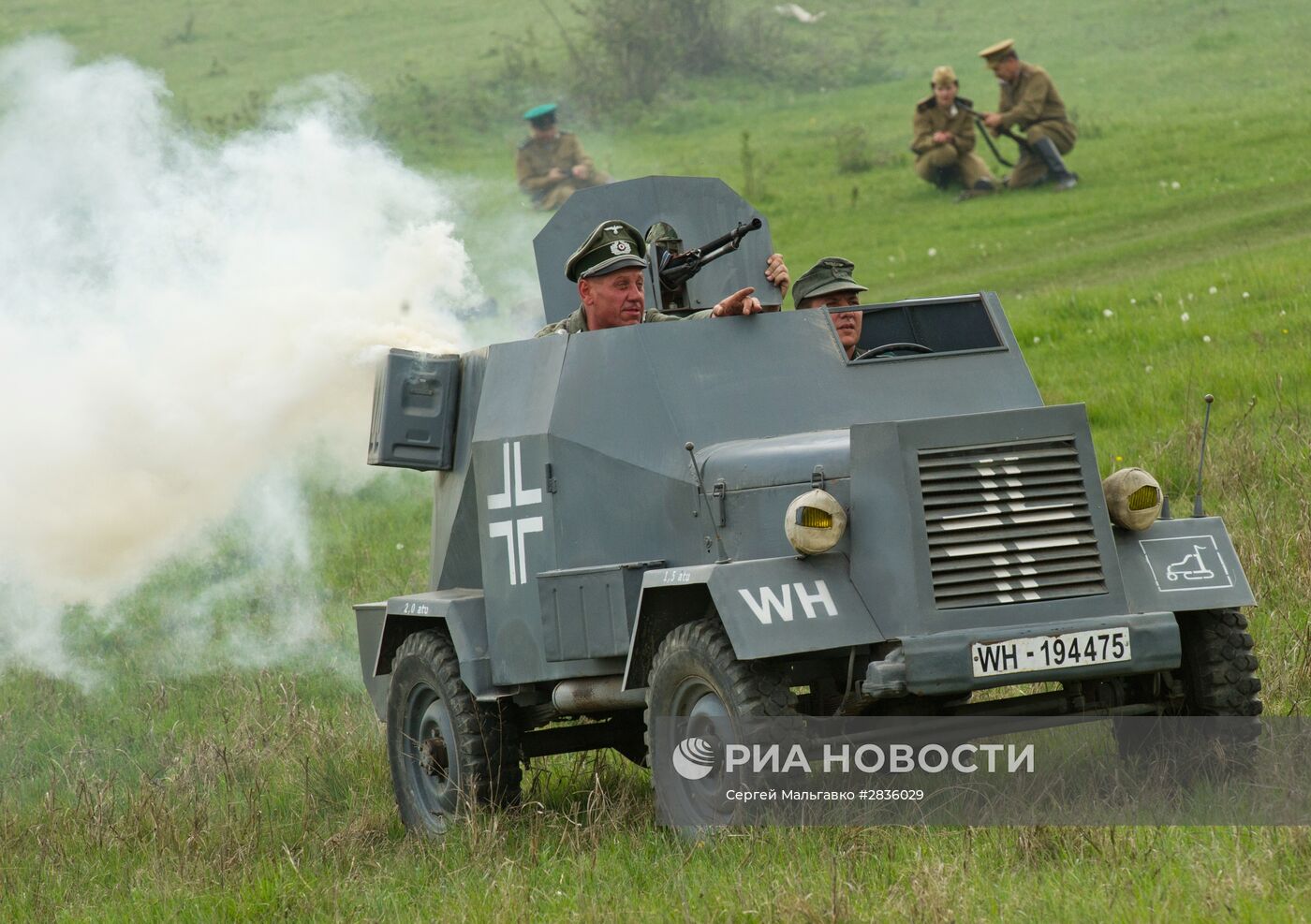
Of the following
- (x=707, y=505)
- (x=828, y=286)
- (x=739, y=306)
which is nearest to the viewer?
(x=707, y=505)

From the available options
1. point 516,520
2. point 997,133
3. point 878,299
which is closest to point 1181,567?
point 516,520

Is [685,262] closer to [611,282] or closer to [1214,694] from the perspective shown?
[611,282]

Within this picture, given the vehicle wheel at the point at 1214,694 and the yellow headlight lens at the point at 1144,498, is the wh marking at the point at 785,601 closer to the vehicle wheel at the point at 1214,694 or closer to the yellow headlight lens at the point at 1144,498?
the yellow headlight lens at the point at 1144,498

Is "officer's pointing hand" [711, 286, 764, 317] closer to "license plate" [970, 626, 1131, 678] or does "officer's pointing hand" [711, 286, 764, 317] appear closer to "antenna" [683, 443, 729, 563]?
"antenna" [683, 443, 729, 563]

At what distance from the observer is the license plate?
624 cm

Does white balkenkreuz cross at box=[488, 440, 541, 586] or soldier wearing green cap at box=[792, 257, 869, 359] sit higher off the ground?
soldier wearing green cap at box=[792, 257, 869, 359]

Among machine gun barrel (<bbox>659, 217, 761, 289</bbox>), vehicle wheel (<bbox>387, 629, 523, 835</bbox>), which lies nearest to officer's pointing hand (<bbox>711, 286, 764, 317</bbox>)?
machine gun barrel (<bbox>659, 217, 761, 289</bbox>)

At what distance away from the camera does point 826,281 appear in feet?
28.0

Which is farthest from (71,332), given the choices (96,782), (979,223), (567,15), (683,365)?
(567,15)

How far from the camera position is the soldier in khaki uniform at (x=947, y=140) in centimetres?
2572

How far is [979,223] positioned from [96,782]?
54.7 ft

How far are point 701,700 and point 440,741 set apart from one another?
207 centimetres

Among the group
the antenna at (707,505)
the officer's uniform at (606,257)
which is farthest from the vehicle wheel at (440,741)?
the antenna at (707,505)

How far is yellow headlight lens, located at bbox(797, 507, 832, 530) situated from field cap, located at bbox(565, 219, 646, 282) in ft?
6.95
